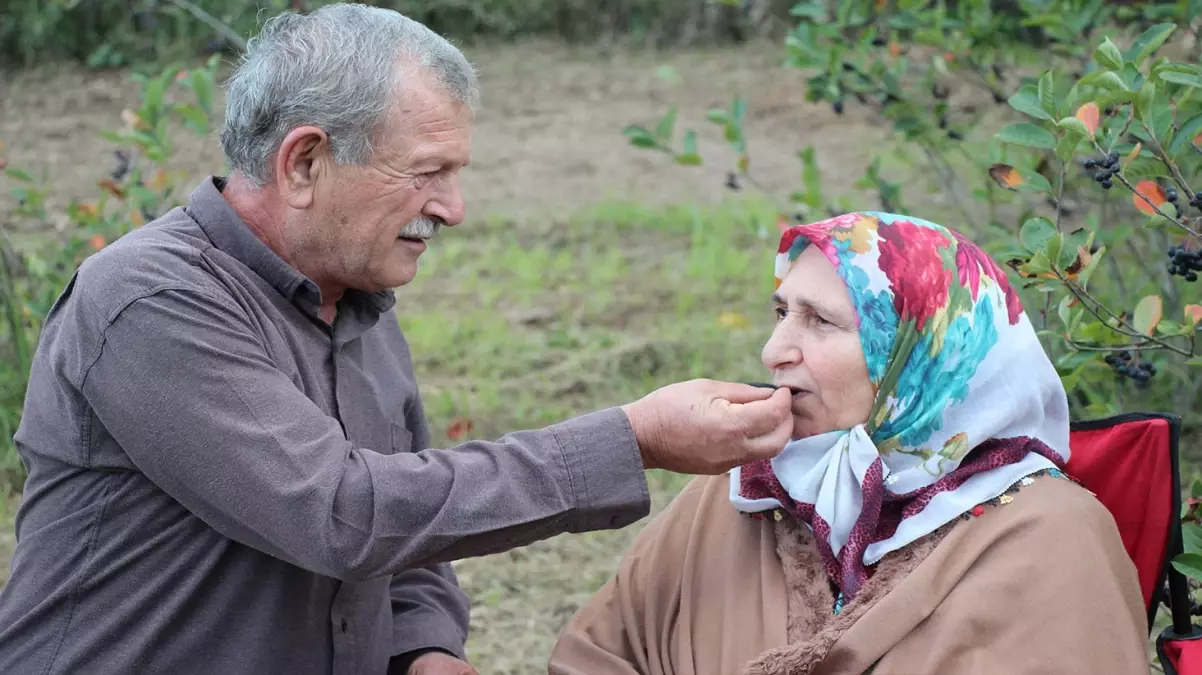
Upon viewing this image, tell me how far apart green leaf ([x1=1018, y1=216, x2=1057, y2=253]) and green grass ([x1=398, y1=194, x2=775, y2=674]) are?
2.08m

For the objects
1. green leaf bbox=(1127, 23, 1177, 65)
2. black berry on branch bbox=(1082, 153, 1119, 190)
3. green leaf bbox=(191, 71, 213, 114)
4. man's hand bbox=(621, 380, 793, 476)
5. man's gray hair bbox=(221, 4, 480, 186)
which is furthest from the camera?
green leaf bbox=(191, 71, 213, 114)

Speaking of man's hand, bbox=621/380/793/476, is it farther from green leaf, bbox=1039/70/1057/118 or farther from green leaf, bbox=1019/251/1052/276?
green leaf, bbox=1039/70/1057/118

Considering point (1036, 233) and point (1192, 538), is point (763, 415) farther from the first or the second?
point (1192, 538)

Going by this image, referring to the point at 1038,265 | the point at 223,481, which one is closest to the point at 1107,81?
the point at 1038,265

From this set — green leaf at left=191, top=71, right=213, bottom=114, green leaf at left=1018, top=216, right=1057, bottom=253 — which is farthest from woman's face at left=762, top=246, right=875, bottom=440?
green leaf at left=191, top=71, right=213, bottom=114

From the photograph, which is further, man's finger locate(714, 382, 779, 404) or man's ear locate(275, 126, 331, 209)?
man's ear locate(275, 126, 331, 209)

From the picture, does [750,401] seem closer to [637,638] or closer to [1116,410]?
[637,638]

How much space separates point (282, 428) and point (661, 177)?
7.01m

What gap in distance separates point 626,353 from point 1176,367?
241 centimetres

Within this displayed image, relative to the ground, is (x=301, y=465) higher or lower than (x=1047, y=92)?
lower

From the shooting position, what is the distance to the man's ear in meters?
2.55

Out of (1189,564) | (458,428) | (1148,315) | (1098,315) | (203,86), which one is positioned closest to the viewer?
(1189,564)

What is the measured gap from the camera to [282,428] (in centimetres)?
231

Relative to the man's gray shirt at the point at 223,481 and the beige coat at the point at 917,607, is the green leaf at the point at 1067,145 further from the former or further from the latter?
the man's gray shirt at the point at 223,481
